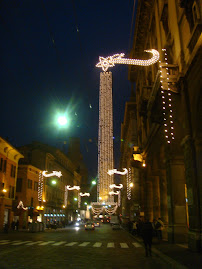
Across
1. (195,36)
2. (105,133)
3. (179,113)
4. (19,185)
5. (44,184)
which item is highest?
(105,133)

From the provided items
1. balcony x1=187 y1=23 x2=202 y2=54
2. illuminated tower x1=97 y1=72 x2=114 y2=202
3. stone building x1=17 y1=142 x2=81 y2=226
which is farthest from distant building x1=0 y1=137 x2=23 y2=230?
balcony x1=187 y1=23 x2=202 y2=54

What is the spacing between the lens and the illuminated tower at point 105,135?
58.7 m

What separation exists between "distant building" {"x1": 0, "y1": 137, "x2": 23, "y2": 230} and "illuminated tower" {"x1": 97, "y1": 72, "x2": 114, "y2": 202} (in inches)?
804

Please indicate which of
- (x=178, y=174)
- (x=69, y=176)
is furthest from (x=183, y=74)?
(x=69, y=176)

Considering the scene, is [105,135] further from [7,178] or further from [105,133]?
[7,178]

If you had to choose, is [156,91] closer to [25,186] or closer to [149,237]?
[149,237]

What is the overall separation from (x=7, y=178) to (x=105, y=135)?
26243mm

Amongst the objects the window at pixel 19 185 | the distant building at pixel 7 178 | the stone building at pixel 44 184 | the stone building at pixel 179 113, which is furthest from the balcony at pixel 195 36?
the window at pixel 19 185

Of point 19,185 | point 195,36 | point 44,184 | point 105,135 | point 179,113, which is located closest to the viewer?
point 195,36

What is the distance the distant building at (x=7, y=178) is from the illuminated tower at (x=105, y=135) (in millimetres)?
20431

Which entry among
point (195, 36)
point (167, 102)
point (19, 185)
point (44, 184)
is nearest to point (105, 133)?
point (44, 184)

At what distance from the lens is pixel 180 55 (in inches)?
707

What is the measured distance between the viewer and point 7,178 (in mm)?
44438

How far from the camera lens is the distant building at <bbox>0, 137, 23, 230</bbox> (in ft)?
138
